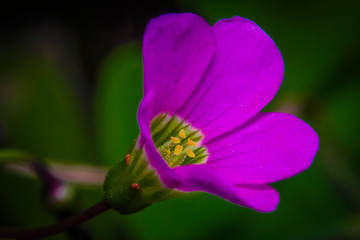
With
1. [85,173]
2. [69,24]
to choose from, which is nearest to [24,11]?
[69,24]

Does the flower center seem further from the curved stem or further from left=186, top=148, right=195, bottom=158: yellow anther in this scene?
the curved stem


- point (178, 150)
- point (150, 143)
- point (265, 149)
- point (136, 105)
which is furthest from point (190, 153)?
point (136, 105)

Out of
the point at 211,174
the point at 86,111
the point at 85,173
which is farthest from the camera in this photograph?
the point at 86,111

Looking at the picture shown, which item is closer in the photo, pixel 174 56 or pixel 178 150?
pixel 174 56

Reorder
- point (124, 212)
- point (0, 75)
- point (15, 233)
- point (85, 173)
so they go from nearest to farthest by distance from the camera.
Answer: point (124, 212) < point (15, 233) < point (85, 173) < point (0, 75)

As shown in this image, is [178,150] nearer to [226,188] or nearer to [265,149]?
[265,149]

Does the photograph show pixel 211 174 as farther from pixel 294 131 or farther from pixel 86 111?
pixel 86 111
